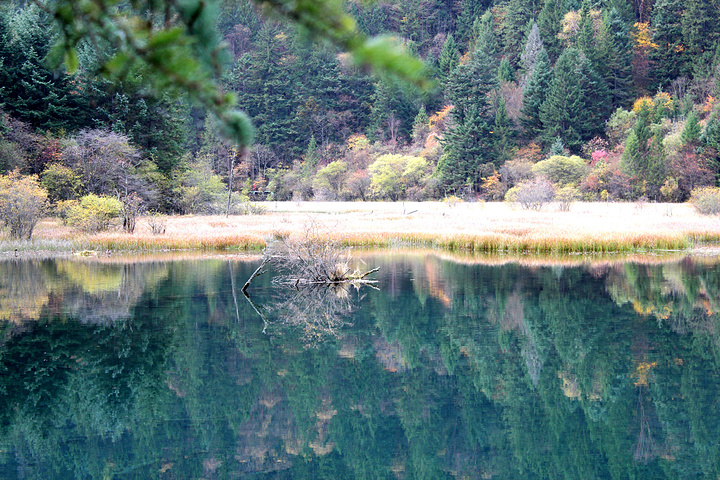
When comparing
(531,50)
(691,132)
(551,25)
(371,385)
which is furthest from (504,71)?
(371,385)

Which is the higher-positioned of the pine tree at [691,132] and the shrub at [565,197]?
the pine tree at [691,132]

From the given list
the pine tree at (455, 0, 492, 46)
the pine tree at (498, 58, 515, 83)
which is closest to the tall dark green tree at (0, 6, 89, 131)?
the pine tree at (498, 58, 515, 83)

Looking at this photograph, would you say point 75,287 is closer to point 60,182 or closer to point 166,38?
point 166,38

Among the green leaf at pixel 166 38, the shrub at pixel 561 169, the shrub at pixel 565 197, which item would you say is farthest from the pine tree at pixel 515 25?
the green leaf at pixel 166 38

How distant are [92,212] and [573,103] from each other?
4079 centimetres

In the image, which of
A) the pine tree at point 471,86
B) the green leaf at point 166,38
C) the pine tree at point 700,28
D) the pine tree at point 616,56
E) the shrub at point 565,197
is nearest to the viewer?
the green leaf at point 166,38

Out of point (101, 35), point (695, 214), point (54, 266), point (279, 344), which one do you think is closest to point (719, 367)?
point (279, 344)

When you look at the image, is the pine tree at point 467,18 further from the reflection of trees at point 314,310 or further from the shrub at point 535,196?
the reflection of trees at point 314,310

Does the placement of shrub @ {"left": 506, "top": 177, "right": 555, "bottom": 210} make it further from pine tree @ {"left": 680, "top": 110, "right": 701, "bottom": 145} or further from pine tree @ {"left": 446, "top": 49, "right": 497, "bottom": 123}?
pine tree @ {"left": 446, "top": 49, "right": 497, "bottom": 123}

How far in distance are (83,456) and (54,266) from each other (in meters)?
15.4

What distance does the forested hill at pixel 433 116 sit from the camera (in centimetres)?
3344

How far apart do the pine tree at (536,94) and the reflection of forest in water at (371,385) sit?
42145mm

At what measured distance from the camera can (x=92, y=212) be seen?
2666cm

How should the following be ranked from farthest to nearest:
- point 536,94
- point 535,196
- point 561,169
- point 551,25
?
point 551,25, point 536,94, point 561,169, point 535,196
